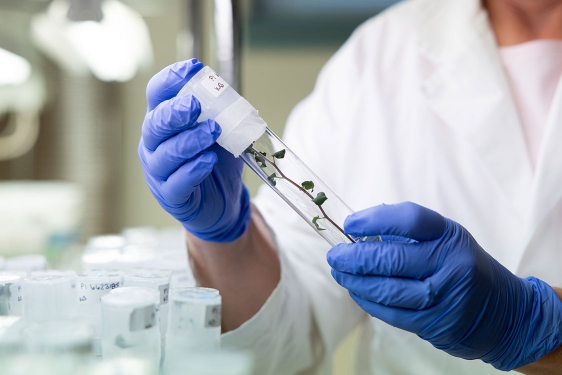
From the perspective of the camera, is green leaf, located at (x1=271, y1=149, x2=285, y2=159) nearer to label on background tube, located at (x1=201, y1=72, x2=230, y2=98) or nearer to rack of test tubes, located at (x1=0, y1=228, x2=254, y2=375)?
label on background tube, located at (x1=201, y1=72, x2=230, y2=98)

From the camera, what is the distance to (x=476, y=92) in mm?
1422

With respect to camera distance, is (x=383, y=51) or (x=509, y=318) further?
(x=383, y=51)

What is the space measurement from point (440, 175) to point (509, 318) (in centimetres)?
52

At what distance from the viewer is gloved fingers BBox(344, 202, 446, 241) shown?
2.82ft

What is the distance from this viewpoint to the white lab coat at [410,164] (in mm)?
1248

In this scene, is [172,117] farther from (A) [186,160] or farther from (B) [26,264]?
(B) [26,264]

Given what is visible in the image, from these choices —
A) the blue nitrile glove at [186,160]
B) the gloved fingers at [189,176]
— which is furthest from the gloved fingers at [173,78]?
the gloved fingers at [189,176]

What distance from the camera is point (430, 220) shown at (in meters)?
0.88

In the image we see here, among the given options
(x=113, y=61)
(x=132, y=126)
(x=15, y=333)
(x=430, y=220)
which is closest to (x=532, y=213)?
(x=430, y=220)

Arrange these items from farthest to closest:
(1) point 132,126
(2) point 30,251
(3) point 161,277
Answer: (1) point 132,126, (2) point 30,251, (3) point 161,277

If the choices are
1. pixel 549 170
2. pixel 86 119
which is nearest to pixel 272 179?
pixel 549 170

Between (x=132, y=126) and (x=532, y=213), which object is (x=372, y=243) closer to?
(x=532, y=213)

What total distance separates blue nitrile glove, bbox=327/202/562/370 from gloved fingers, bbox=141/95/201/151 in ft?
1.03

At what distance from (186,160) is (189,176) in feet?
0.12
